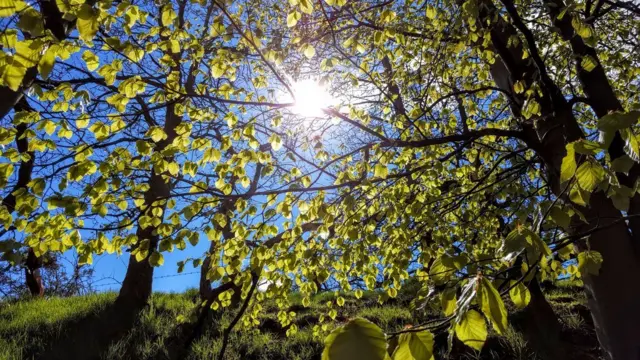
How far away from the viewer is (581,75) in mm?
3957

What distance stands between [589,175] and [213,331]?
646 centimetres

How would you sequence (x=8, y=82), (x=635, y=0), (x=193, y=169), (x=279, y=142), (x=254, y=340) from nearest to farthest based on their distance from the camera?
(x=8, y=82), (x=193, y=169), (x=279, y=142), (x=635, y=0), (x=254, y=340)

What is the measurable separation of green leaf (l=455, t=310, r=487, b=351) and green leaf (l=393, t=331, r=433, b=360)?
108 mm

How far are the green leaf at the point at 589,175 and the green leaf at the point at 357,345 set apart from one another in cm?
88

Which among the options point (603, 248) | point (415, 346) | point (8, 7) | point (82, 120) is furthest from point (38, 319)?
point (603, 248)

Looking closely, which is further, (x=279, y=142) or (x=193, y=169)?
(x=279, y=142)

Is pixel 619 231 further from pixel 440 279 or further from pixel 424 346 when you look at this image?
pixel 424 346

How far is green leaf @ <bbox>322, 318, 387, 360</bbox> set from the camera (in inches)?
33.5

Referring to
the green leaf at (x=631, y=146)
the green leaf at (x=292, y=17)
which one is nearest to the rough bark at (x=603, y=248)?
the green leaf at (x=292, y=17)

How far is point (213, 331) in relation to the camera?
264 inches

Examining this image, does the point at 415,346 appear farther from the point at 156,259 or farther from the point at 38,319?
the point at 38,319

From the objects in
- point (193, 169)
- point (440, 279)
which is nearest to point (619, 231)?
point (440, 279)

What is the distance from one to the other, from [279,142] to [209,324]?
467 centimetres

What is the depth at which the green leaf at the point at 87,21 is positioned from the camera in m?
1.68
